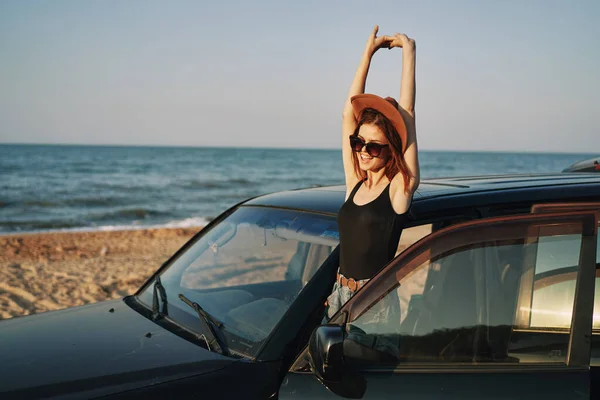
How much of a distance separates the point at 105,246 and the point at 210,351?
1054 cm

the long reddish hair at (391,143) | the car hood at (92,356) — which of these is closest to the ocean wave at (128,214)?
the car hood at (92,356)

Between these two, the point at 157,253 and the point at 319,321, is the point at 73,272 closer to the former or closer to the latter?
the point at 157,253

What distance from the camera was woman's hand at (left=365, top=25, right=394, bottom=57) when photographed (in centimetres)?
299

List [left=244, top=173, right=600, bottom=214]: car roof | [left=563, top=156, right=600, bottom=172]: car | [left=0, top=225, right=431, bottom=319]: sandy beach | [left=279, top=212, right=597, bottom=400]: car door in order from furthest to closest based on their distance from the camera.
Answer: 1. [left=0, top=225, right=431, bottom=319]: sandy beach
2. [left=563, top=156, right=600, bottom=172]: car
3. [left=244, top=173, right=600, bottom=214]: car roof
4. [left=279, top=212, right=597, bottom=400]: car door

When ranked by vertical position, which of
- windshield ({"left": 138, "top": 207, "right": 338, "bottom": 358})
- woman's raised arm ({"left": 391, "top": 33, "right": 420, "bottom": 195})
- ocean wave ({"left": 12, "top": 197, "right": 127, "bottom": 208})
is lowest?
ocean wave ({"left": 12, "top": 197, "right": 127, "bottom": 208})

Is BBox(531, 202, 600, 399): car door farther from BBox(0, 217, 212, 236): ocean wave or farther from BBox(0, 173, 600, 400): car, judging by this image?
BBox(0, 217, 212, 236): ocean wave

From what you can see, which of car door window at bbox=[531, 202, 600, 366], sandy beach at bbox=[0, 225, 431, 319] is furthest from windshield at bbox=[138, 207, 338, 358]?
sandy beach at bbox=[0, 225, 431, 319]

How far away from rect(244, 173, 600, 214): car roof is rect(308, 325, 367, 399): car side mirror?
34.9 inches

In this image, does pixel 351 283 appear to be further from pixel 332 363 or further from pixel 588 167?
pixel 588 167

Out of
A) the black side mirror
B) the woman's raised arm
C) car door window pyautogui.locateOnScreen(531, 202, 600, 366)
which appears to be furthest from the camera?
the woman's raised arm

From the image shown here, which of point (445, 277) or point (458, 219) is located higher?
point (458, 219)

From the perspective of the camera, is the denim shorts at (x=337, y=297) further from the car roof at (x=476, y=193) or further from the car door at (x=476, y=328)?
the car roof at (x=476, y=193)

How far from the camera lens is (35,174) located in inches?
1468

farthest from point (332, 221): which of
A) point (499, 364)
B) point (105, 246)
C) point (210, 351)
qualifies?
point (105, 246)
